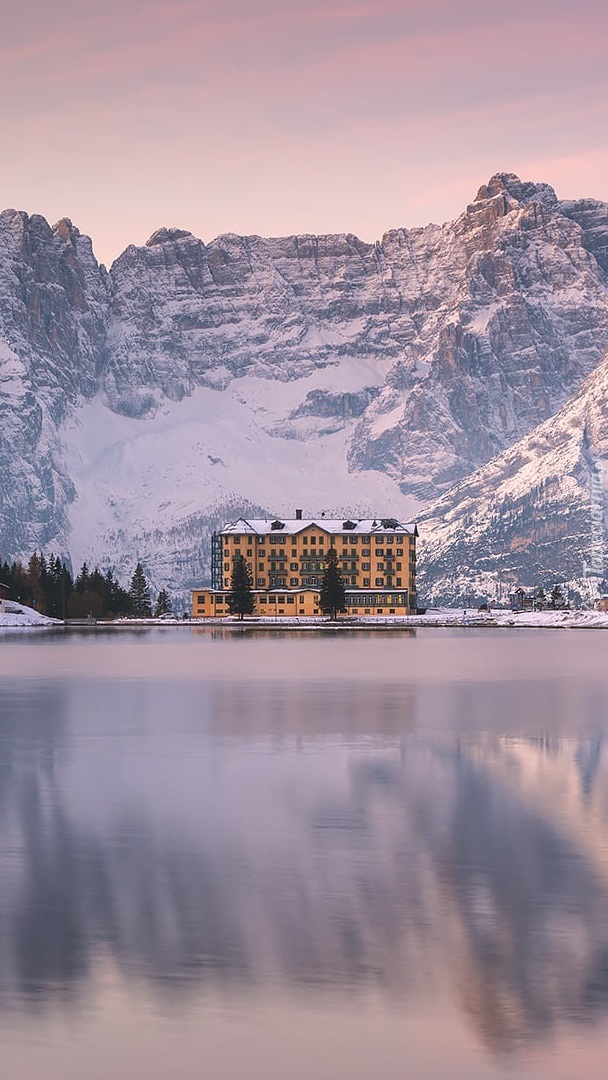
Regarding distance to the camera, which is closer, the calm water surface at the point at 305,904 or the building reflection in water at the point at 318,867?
the calm water surface at the point at 305,904

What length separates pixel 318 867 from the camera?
33594mm

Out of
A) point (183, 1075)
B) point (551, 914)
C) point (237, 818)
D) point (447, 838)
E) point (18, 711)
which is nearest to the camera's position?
point (183, 1075)

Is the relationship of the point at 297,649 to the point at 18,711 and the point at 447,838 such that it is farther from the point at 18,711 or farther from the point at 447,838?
the point at 447,838

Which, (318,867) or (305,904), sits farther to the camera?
(318,867)

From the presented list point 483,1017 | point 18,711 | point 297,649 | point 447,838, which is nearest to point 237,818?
point 447,838

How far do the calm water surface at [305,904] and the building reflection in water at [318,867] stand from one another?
8cm

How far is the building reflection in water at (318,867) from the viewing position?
24.8 metres

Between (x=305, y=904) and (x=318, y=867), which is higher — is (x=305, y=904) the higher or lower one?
the lower one

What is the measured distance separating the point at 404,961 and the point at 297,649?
156083mm

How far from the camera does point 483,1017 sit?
74.5 feet

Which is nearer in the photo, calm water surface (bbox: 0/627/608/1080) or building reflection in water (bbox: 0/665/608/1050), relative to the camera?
calm water surface (bbox: 0/627/608/1080)

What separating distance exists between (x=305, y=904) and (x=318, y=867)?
3776 mm

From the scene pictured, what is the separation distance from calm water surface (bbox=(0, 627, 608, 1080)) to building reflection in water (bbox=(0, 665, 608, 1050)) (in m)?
0.08

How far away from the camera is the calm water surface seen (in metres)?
21.7
